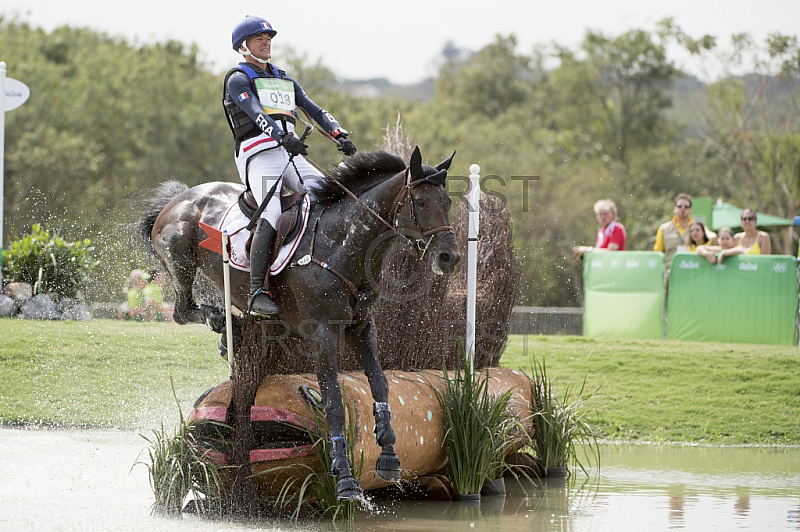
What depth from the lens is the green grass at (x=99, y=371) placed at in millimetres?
9914

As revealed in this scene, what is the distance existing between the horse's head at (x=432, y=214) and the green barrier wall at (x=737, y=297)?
7.72 metres

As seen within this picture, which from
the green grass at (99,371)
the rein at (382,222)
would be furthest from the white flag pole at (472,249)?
the green grass at (99,371)

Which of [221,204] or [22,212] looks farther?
[22,212]

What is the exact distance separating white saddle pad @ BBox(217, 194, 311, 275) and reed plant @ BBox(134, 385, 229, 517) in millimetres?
1055

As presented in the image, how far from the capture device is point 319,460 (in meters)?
5.88

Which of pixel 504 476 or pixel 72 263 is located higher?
pixel 72 263

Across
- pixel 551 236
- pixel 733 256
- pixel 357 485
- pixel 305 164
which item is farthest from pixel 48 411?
pixel 551 236

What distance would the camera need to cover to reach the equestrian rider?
6250 mm

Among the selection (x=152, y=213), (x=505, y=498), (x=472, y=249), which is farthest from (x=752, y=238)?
(x=152, y=213)

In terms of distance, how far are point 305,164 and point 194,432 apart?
77.7 inches

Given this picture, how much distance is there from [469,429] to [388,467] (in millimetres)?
1072

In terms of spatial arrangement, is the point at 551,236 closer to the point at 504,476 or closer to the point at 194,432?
the point at 504,476

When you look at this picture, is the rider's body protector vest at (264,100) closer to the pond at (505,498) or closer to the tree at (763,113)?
the pond at (505,498)

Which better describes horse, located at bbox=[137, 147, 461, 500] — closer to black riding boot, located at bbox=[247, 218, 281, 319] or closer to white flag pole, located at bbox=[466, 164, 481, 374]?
black riding boot, located at bbox=[247, 218, 281, 319]
